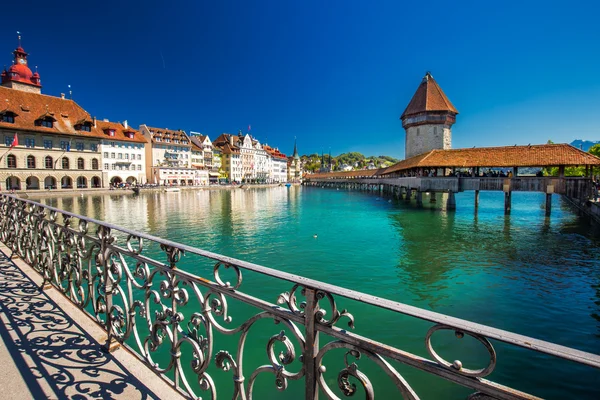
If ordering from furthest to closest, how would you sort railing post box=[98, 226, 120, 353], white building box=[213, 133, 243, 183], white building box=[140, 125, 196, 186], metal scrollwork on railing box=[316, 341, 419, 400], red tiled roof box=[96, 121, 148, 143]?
white building box=[213, 133, 243, 183] → white building box=[140, 125, 196, 186] → red tiled roof box=[96, 121, 148, 143] → railing post box=[98, 226, 120, 353] → metal scrollwork on railing box=[316, 341, 419, 400]

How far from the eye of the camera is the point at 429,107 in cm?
4622

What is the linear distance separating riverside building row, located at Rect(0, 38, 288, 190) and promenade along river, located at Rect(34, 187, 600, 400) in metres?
31.3

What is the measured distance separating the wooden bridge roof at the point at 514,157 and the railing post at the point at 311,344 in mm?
27191

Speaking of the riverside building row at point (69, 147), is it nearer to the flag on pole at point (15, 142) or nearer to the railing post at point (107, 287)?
the flag on pole at point (15, 142)

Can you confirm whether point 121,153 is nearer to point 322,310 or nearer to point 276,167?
point 322,310

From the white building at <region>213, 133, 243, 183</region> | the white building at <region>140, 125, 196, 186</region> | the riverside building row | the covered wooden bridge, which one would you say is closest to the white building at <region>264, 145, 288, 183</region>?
the white building at <region>213, 133, 243, 183</region>

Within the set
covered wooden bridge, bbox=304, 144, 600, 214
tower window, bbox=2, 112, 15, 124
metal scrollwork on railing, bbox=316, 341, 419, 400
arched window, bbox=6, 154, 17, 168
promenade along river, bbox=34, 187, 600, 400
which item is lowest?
promenade along river, bbox=34, 187, 600, 400

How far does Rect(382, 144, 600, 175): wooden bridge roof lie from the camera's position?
74.3 ft

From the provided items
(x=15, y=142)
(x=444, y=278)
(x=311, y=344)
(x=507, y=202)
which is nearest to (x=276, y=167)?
(x=15, y=142)

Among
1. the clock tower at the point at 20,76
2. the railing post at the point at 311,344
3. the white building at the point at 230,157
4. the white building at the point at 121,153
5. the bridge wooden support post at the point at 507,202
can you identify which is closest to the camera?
the railing post at the point at 311,344

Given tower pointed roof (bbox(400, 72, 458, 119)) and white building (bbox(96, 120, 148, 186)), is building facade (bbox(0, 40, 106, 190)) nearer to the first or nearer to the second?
white building (bbox(96, 120, 148, 186))

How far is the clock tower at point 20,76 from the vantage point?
49897 millimetres

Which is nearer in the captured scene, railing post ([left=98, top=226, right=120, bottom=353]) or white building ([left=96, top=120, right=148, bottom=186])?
railing post ([left=98, top=226, right=120, bottom=353])

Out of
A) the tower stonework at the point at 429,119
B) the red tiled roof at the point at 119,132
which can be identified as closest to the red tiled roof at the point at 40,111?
the red tiled roof at the point at 119,132
